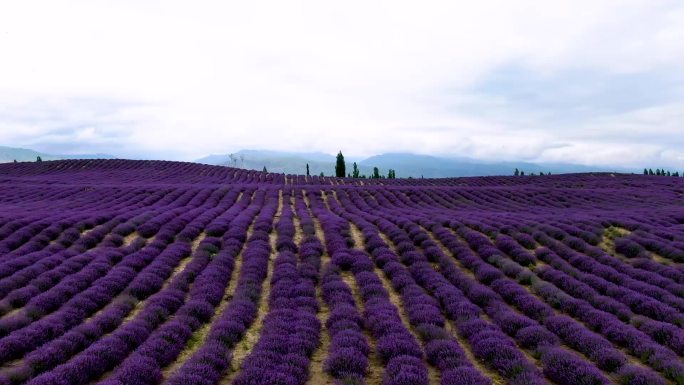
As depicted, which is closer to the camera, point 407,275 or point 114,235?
point 407,275

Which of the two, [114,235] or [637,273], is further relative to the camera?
[114,235]

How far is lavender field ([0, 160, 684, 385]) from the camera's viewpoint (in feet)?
24.2

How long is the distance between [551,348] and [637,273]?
7.61m

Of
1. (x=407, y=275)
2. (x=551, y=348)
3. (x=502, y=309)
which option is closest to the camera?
(x=551, y=348)

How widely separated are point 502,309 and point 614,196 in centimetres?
3619

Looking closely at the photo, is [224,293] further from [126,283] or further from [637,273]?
[637,273]

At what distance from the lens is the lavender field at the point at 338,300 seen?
7.37m

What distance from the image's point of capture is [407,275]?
1312 centimetres

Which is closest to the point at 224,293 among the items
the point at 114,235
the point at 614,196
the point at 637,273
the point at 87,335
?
the point at 87,335

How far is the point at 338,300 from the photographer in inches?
430

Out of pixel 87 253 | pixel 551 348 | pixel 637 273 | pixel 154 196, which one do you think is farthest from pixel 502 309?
pixel 154 196

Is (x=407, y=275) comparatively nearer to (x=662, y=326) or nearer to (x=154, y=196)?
(x=662, y=326)

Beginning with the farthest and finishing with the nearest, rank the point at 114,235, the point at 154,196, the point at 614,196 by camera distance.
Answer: the point at 614,196
the point at 154,196
the point at 114,235

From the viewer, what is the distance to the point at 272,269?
1419cm
